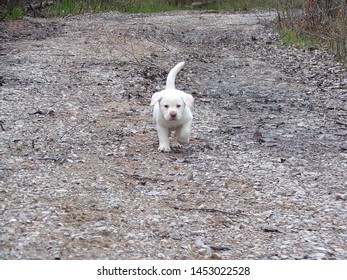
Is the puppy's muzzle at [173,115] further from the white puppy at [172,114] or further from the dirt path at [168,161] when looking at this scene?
the dirt path at [168,161]

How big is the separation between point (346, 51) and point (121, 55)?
3.58 metres

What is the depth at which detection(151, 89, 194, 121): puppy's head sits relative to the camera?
19.6 ft

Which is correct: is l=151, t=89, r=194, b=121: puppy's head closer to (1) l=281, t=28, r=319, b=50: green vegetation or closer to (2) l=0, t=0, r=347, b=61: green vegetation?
(2) l=0, t=0, r=347, b=61: green vegetation

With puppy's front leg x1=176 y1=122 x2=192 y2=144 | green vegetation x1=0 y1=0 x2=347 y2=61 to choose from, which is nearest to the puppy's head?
puppy's front leg x1=176 y1=122 x2=192 y2=144

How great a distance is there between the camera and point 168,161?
5.93 m

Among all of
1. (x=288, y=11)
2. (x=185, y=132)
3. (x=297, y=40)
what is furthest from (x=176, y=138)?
(x=288, y=11)

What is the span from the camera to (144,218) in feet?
14.8

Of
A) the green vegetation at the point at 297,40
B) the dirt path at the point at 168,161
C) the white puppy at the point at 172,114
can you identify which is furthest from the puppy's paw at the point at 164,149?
the green vegetation at the point at 297,40

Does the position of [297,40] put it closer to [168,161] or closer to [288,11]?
[288,11]

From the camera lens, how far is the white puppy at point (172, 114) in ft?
19.7

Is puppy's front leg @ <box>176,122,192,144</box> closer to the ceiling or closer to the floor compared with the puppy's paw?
closer to the ceiling

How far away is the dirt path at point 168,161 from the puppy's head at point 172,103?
1.19 feet

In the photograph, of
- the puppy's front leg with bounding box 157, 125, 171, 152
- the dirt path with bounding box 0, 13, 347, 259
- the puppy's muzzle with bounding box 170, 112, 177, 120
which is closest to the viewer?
the dirt path with bounding box 0, 13, 347, 259

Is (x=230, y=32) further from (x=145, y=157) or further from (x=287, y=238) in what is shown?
(x=287, y=238)
